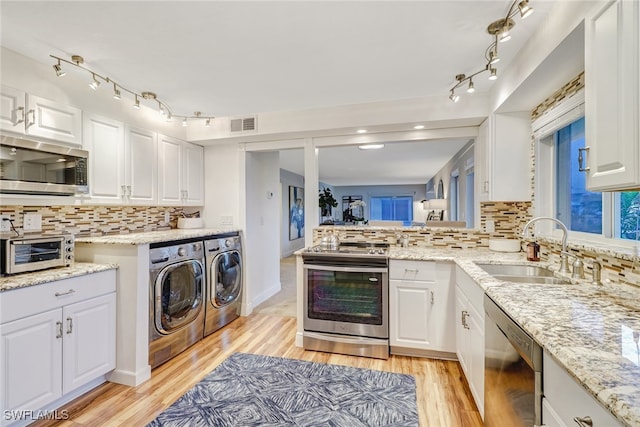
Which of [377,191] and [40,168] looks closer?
[40,168]

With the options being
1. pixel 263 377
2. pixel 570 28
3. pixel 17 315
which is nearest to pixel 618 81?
pixel 570 28

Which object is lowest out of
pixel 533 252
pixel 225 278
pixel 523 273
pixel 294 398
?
pixel 294 398

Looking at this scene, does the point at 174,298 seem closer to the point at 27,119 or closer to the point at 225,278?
the point at 225,278

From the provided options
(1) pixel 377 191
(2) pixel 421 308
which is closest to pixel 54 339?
(2) pixel 421 308

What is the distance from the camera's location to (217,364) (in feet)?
8.27

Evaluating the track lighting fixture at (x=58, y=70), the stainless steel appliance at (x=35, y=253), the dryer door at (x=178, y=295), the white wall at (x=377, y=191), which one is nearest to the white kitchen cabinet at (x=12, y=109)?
the track lighting fixture at (x=58, y=70)

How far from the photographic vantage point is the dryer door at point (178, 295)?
2439 mm

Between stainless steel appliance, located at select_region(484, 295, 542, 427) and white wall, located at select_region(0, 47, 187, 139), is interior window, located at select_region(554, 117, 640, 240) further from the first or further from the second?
white wall, located at select_region(0, 47, 187, 139)

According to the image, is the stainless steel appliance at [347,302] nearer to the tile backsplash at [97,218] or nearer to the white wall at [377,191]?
the tile backsplash at [97,218]

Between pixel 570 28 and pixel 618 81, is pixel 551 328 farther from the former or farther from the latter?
pixel 570 28

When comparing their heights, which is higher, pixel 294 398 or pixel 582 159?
pixel 582 159

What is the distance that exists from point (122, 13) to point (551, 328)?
A: 244 centimetres

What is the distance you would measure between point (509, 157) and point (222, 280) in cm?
305

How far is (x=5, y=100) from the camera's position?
1.93 m
